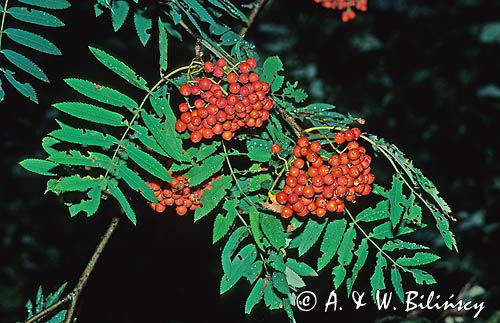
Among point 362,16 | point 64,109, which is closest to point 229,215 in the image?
point 64,109

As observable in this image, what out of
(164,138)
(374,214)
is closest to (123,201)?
(164,138)

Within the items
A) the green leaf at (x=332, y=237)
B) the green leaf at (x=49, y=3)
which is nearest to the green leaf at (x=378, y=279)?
the green leaf at (x=332, y=237)

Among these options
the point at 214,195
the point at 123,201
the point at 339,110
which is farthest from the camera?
the point at 339,110

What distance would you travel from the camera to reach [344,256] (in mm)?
2014

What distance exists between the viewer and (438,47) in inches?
Answer: 243

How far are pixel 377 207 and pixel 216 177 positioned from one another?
67 cm

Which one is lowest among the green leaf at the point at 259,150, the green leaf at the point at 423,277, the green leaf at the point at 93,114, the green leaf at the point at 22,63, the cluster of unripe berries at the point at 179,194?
the green leaf at the point at 423,277

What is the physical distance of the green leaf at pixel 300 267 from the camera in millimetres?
2155

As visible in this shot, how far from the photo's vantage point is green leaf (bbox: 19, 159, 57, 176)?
1.80 meters

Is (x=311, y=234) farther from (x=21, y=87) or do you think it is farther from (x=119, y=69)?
(x=21, y=87)

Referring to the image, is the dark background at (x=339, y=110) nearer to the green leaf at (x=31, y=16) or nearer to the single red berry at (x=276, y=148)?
the green leaf at (x=31, y=16)

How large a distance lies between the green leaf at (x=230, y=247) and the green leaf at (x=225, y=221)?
8 cm

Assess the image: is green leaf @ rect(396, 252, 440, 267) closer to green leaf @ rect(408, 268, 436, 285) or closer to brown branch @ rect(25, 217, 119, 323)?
green leaf @ rect(408, 268, 436, 285)

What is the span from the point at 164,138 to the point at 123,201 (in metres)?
0.25
